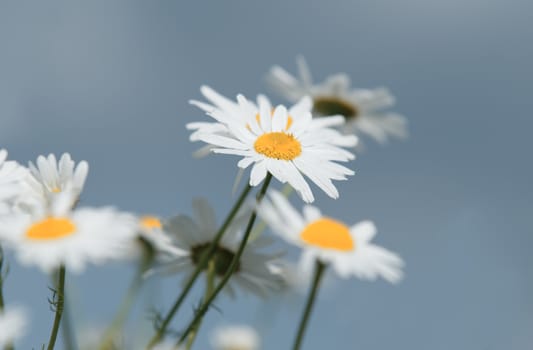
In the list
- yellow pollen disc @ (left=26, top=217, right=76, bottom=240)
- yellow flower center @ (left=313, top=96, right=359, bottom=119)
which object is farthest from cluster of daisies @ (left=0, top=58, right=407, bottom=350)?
yellow flower center @ (left=313, top=96, right=359, bottom=119)

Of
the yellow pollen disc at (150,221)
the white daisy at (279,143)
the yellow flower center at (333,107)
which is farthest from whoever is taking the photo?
the yellow flower center at (333,107)

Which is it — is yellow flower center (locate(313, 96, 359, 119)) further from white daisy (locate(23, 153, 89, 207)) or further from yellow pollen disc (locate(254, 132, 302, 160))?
white daisy (locate(23, 153, 89, 207))

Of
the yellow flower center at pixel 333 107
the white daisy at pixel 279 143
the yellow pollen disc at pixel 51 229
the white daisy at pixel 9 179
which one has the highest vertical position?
the yellow flower center at pixel 333 107

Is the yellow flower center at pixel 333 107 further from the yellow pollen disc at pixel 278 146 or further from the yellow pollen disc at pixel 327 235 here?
the yellow pollen disc at pixel 327 235

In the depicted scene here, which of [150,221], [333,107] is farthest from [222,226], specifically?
[333,107]

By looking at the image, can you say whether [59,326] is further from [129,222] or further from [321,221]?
[321,221]

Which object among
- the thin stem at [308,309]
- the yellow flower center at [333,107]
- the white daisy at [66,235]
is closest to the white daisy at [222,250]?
the thin stem at [308,309]
